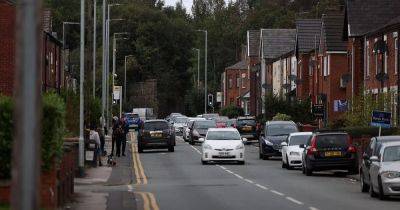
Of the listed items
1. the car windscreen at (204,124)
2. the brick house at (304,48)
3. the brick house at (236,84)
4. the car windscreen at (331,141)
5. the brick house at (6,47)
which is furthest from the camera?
the brick house at (236,84)

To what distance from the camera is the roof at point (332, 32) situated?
216 ft

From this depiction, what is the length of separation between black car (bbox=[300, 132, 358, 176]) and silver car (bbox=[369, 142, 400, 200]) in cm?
930

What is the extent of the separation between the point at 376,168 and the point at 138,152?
31.6 metres

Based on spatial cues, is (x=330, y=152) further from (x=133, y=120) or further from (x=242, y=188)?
(x=133, y=120)

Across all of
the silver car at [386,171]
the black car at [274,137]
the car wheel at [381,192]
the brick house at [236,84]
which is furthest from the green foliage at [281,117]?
the brick house at [236,84]

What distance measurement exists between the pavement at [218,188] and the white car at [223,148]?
581 mm

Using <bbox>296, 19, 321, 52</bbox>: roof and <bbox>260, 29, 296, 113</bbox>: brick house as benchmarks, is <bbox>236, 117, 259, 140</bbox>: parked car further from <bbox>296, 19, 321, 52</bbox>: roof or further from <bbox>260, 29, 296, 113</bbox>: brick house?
<bbox>260, 29, 296, 113</bbox>: brick house

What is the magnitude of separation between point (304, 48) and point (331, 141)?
41.5 metres

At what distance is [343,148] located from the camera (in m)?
34.2

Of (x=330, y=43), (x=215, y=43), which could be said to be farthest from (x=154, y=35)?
(x=330, y=43)

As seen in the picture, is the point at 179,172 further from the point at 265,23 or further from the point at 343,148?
the point at 265,23

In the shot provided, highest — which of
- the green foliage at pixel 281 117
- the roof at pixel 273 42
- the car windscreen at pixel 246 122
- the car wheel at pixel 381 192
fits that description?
the roof at pixel 273 42

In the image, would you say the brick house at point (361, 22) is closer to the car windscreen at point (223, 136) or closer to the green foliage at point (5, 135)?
the car windscreen at point (223, 136)

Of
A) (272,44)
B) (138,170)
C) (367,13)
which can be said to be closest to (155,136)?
(367,13)
